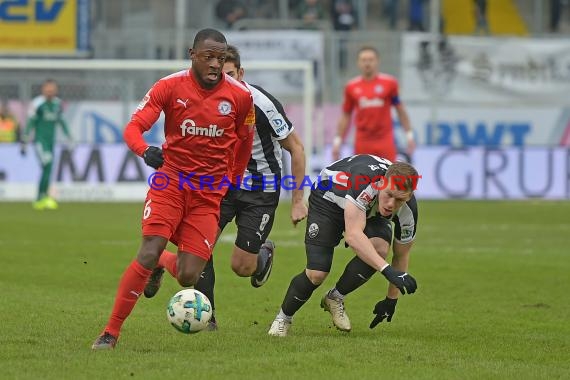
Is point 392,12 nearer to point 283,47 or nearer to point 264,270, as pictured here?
point 283,47

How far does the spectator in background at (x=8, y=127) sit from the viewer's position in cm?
2507

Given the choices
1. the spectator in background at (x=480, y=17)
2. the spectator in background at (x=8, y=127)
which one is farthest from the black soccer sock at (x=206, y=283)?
the spectator in background at (x=480, y=17)

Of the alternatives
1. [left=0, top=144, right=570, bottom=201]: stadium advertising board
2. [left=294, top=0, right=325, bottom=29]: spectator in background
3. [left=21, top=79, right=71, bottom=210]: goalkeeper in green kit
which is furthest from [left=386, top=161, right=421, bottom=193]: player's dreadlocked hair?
[left=294, top=0, right=325, bottom=29]: spectator in background

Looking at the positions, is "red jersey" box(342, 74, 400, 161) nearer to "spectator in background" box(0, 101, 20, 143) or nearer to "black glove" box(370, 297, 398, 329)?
"black glove" box(370, 297, 398, 329)

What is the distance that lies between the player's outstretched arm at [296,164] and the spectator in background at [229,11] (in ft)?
62.4

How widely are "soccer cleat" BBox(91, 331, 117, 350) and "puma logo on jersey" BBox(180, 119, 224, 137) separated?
1391 mm

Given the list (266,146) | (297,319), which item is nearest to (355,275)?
(297,319)

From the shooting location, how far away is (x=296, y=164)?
9.30 meters

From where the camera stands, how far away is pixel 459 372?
719cm

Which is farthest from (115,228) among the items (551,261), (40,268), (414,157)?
(414,157)

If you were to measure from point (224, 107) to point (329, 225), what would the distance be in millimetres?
1316

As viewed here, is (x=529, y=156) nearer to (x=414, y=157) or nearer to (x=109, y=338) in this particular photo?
(x=414, y=157)

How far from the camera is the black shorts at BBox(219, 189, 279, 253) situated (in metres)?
9.35

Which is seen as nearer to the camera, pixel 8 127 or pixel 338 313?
pixel 338 313
